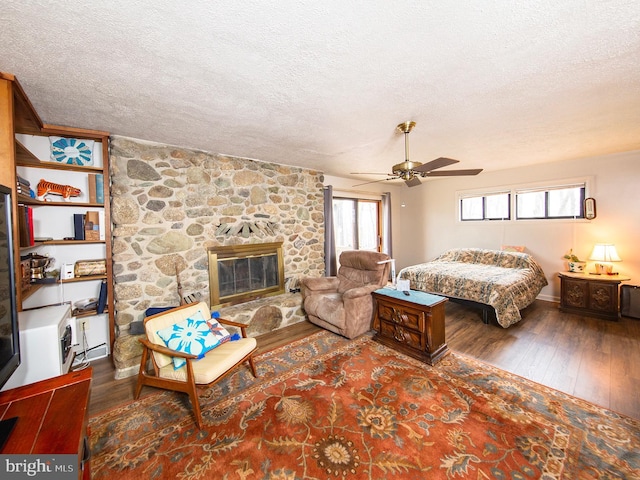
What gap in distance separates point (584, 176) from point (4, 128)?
6.78 m

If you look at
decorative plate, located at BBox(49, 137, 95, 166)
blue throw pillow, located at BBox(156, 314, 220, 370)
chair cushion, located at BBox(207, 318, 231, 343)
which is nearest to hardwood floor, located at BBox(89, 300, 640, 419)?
blue throw pillow, located at BBox(156, 314, 220, 370)

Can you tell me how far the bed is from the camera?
3.42m

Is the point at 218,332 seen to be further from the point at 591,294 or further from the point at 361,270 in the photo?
the point at 591,294

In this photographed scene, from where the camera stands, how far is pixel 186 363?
196 centimetres

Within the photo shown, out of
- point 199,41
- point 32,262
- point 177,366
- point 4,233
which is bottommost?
point 177,366

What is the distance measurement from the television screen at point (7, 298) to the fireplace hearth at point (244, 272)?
219cm

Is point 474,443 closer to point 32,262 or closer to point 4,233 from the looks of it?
point 4,233

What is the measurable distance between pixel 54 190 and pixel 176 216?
1073 mm

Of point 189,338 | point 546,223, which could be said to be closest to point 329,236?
point 189,338

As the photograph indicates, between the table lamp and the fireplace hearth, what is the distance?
476 centimetres

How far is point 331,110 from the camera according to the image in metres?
2.22

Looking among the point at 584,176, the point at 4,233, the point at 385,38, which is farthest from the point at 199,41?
the point at 584,176

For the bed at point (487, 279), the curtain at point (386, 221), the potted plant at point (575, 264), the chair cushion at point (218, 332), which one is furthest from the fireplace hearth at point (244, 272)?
the potted plant at point (575, 264)

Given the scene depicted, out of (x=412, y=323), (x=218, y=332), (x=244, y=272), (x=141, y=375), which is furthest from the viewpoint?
(x=244, y=272)
